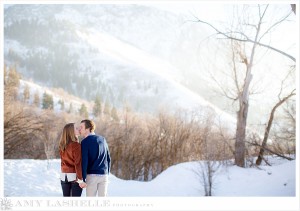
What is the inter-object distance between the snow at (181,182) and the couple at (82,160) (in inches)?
70.6

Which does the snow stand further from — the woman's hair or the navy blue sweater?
the woman's hair

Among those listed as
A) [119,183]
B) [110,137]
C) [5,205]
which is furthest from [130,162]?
[5,205]

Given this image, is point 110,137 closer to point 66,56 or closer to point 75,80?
point 75,80

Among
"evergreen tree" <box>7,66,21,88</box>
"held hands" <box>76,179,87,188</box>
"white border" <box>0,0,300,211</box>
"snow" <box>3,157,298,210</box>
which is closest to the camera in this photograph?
"held hands" <box>76,179,87,188</box>

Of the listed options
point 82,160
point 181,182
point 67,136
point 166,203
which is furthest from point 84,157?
point 181,182

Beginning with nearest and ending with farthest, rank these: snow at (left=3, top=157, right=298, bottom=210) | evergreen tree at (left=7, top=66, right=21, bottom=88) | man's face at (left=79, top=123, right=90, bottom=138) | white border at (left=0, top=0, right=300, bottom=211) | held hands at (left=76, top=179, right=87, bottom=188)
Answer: held hands at (left=76, top=179, right=87, bottom=188)
man's face at (left=79, top=123, right=90, bottom=138)
white border at (left=0, top=0, right=300, bottom=211)
snow at (left=3, top=157, right=298, bottom=210)
evergreen tree at (left=7, top=66, right=21, bottom=88)

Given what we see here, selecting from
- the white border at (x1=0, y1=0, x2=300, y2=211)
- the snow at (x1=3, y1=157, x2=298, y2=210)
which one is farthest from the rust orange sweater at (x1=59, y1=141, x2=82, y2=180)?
the snow at (x1=3, y1=157, x2=298, y2=210)

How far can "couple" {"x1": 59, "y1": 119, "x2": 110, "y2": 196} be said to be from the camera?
12.0 feet

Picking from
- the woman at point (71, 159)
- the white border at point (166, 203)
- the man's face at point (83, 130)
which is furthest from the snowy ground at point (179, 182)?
the man's face at point (83, 130)

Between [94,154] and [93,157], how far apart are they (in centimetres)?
4

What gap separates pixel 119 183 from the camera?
24.2ft

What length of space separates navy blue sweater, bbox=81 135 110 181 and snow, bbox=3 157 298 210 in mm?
1849

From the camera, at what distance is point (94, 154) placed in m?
3.71

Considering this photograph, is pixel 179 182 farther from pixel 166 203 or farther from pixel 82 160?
pixel 82 160
